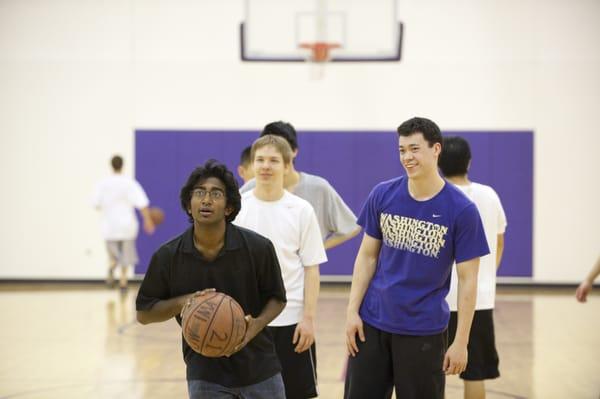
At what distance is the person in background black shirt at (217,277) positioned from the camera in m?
3.32

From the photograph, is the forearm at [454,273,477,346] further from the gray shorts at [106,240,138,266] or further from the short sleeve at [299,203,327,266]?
the gray shorts at [106,240,138,266]

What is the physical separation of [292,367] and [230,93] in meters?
9.45

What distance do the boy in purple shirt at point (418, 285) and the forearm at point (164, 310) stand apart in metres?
0.98

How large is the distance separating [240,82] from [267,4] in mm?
2210

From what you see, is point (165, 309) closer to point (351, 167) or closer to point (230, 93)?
point (351, 167)

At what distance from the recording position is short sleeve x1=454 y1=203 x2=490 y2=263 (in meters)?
3.81

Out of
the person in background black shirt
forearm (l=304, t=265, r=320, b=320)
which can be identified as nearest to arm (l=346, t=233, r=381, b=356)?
forearm (l=304, t=265, r=320, b=320)

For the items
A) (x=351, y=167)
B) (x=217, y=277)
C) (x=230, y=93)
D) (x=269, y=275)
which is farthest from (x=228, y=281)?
(x=230, y=93)

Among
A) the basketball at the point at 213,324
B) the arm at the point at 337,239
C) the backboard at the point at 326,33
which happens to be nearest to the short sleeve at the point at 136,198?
the backboard at the point at 326,33

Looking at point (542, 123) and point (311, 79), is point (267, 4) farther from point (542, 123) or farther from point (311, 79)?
point (542, 123)

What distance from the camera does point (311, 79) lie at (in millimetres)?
13367

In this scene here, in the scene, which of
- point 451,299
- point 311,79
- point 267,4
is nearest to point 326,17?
point 267,4

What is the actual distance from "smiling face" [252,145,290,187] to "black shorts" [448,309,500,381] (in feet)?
4.72

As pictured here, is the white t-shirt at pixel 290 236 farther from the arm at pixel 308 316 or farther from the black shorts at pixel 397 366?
the black shorts at pixel 397 366
